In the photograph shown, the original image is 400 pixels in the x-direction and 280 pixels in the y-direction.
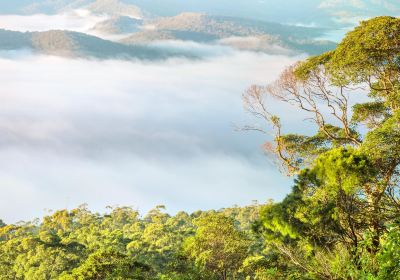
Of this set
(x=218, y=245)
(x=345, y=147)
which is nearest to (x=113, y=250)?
(x=218, y=245)

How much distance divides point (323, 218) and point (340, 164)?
186cm

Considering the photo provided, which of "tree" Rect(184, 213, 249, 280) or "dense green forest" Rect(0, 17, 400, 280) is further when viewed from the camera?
"tree" Rect(184, 213, 249, 280)

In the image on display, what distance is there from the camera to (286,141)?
21.1 m

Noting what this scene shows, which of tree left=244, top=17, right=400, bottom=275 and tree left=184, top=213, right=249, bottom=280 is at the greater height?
tree left=244, top=17, right=400, bottom=275

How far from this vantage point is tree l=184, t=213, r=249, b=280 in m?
24.0

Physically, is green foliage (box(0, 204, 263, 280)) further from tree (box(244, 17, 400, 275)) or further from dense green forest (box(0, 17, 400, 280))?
tree (box(244, 17, 400, 275))

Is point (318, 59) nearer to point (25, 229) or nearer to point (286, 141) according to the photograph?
point (286, 141)

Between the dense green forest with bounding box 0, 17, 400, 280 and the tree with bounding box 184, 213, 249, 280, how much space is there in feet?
0.17

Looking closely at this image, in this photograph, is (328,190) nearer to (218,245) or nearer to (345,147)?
(345,147)

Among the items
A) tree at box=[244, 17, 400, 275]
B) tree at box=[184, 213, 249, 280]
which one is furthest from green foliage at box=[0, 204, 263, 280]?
tree at box=[244, 17, 400, 275]

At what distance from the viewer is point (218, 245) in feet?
79.4

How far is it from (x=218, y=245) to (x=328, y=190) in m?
13.1

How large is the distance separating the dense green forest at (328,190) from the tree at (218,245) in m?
0.05

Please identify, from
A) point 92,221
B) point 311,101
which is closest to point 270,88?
point 311,101
